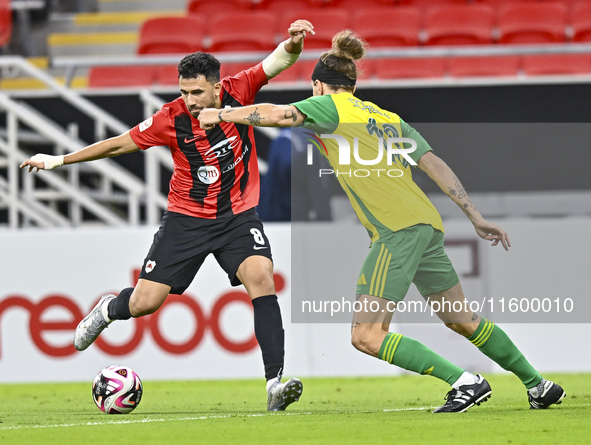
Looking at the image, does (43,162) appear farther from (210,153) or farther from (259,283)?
(259,283)

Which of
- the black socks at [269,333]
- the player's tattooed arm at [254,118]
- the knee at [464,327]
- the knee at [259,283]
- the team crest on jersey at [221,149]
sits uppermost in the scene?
the player's tattooed arm at [254,118]

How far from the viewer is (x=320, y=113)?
4223mm

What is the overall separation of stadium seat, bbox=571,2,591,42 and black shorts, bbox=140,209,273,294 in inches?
269

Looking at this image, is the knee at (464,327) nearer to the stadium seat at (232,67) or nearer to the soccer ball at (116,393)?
the soccer ball at (116,393)

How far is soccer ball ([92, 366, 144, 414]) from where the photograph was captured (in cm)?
489

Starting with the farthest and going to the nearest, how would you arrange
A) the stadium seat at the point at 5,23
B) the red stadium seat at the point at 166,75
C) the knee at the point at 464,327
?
1. the stadium seat at the point at 5,23
2. the red stadium seat at the point at 166,75
3. the knee at the point at 464,327

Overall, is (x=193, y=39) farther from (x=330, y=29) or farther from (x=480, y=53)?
(x=480, y=53)

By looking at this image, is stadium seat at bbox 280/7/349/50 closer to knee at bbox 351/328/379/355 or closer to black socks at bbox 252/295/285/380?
black socks at bbox 252/295/285/380

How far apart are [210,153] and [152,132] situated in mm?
345

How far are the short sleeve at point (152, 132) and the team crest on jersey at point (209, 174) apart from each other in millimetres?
266

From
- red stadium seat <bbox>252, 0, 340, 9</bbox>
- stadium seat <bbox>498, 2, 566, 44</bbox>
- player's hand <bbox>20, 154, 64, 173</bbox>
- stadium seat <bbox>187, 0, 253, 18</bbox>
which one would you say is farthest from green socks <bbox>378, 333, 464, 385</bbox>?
stadium seat <bbox>187, 0, 253, 18</bbox>

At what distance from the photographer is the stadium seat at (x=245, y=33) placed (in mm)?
11062

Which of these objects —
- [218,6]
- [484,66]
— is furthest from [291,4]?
[484,66]

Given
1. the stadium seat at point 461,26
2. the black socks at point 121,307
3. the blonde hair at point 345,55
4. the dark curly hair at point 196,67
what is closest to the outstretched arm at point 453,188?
the blonde hair at point 345,55
